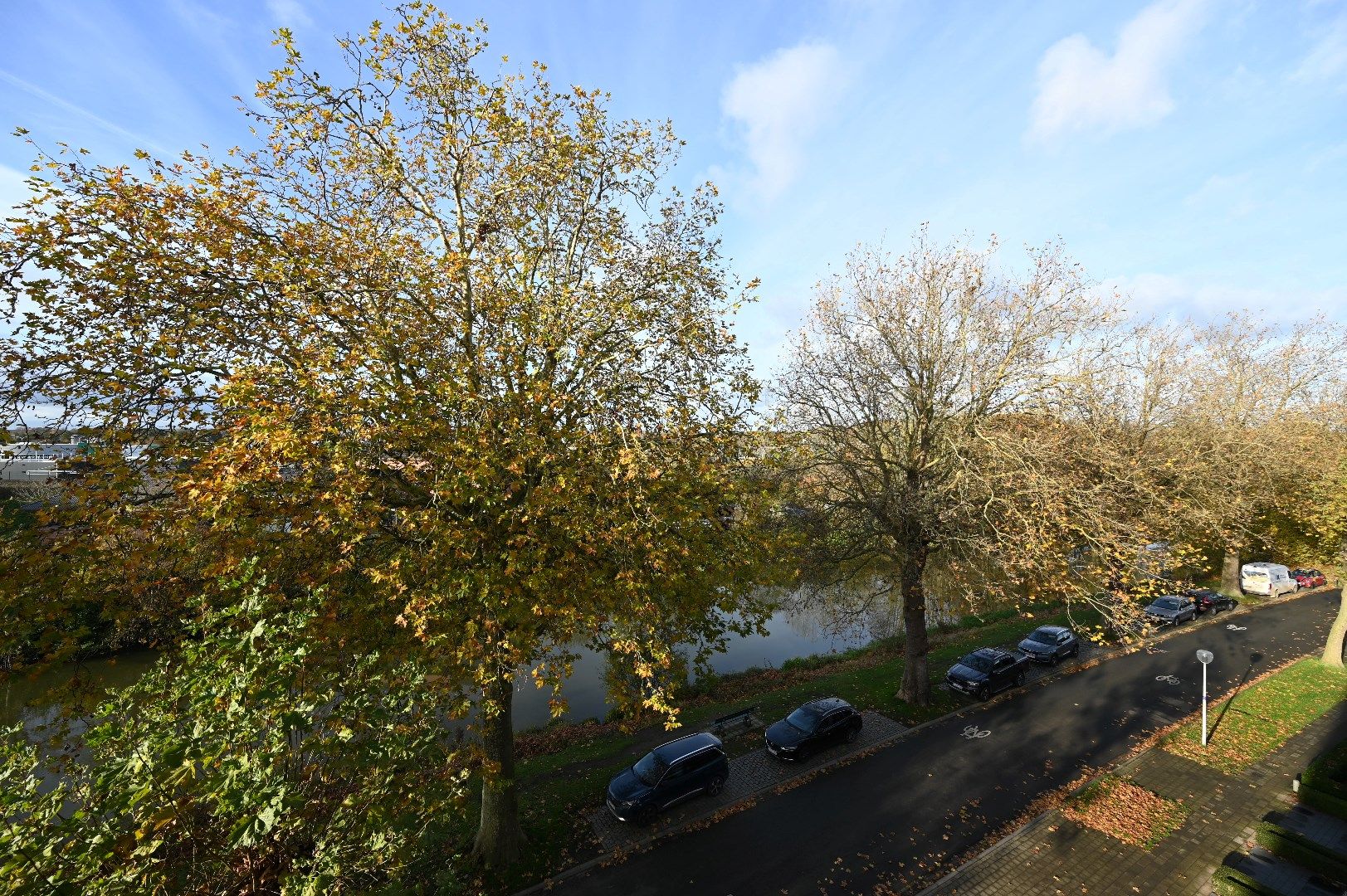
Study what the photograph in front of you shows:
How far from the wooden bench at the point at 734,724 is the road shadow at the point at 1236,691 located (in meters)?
12.5

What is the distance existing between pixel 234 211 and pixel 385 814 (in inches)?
343

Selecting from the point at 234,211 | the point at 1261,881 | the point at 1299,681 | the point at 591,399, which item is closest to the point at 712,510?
the point at 591,399

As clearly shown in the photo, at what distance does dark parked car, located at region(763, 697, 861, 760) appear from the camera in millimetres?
14195

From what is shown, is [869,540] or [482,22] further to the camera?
[869,540]

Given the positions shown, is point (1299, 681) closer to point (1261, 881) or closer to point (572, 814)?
point (1261, 881)

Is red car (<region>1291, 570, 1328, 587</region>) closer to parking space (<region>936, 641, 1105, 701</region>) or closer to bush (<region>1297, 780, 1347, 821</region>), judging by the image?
parking space (<region>936, 641, 1105, 701</region>)

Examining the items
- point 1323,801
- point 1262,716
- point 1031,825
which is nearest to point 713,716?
point 1031,825

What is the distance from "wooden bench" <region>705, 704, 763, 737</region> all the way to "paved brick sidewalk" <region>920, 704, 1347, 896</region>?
6.78m

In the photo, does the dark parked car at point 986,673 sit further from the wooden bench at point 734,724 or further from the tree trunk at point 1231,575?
the tree trunk at point 1231,575

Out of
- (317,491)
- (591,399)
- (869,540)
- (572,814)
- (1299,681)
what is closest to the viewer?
(317,491)

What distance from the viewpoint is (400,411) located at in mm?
7953

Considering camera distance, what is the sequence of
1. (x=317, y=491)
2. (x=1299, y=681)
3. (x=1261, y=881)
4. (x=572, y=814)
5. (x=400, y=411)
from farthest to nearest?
1. (x=1299, y=681)
2. (x=572, y=814)
3. (x=1261, y=881)
4. (x=400, y=411)
5. (x=317, y=491)

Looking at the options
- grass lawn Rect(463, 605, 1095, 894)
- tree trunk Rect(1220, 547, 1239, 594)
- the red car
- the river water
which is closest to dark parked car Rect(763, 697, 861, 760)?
grass lawn Rect(463, 605, 1095, 894)

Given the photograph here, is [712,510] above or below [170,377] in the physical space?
below
